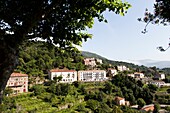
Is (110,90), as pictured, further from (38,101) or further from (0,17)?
(0,17)

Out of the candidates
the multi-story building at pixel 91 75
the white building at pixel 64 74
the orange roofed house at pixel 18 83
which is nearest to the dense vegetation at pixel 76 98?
the orange roofed house at pixel 18 83

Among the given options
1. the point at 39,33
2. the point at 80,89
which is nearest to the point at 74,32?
the point at 39,33

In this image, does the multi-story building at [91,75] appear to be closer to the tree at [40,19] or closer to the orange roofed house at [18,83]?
the orange roofed house at [18,83]

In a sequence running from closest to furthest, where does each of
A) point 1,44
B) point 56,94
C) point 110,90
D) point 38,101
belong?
point 1,44 → point 38,101 → point 56,94 → point 110,90

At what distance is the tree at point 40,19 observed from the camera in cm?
493

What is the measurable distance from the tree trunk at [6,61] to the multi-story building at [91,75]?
309 feet

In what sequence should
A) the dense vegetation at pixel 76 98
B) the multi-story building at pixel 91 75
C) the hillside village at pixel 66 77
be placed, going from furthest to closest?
the multi-story building at pixel 91 75, the hillside village at pixel 66 77, the dense vegetation at pixel 76 98

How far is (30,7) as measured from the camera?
5328 millimetres

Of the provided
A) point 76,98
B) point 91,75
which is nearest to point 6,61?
point 76,98

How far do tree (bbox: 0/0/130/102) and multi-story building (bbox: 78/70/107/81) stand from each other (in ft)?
305

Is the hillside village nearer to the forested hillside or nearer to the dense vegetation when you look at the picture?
the dense vegetation

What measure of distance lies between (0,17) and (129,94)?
268 ft

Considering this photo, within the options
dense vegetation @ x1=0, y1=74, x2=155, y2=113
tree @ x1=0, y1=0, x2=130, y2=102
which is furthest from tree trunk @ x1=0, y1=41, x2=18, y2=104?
dense vegetation @ x1=0, y1=74, x2=155, y2=113

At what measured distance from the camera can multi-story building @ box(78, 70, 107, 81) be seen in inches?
3942
